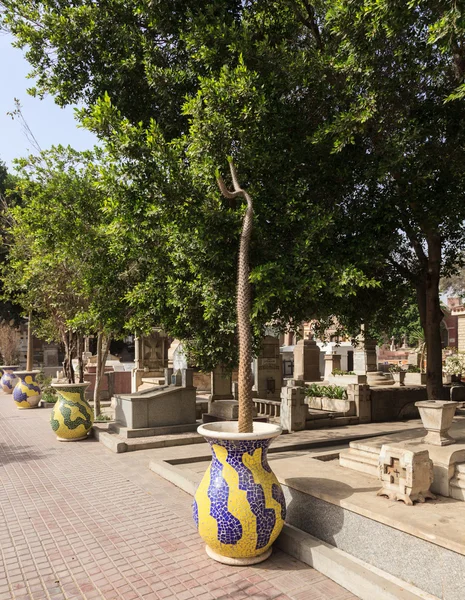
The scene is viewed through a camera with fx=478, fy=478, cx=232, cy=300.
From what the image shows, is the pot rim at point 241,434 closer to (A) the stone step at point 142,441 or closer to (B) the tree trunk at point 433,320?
(A) the stone step at point 142,441

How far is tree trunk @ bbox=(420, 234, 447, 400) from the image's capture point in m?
11.3

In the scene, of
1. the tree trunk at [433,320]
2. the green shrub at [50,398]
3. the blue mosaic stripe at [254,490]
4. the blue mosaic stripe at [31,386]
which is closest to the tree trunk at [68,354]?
the blue mosaic stripe at [31,386]

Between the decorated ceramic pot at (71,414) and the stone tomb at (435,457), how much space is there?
6.78 meters

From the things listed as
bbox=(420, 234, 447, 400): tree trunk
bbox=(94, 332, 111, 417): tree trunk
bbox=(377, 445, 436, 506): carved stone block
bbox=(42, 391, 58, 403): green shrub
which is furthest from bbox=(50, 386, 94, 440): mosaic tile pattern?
bbox=(42, 391, 58, 403): green shrub

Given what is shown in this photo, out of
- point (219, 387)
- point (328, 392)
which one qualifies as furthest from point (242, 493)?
point (328, 392)

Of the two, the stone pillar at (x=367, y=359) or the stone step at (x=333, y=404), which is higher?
the stone pillar at (x=367, y=359)

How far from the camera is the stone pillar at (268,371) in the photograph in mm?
17578

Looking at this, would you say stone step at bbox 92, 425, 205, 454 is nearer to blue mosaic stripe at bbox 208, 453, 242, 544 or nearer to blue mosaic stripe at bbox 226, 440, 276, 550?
blue mosaic stripe at bbox 208, 453, 242, 544

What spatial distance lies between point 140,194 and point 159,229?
0.73 metres

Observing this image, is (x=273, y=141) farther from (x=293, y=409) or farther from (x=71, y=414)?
(x=71, y=414)

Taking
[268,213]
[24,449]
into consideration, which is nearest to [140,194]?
[268,213]

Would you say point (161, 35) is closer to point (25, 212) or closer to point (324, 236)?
point (25, 212)

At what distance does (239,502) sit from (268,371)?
13.3 m

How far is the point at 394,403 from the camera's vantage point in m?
14.5
